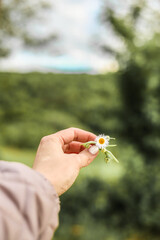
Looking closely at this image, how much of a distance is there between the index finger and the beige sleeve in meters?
0.36

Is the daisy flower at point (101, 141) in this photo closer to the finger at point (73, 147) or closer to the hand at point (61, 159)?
the hand at point (61, 159)

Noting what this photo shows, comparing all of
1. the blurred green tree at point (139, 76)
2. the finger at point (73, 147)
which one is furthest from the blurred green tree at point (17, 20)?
the finger at point (73, 147)

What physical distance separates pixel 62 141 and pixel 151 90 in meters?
4.50

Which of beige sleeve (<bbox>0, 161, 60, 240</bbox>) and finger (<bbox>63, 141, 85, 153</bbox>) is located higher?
finger (<bbox>63, 141, 85, 153</bbox>)

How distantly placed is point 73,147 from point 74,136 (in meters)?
0.05

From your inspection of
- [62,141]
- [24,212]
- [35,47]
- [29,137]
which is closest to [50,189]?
[24,212]

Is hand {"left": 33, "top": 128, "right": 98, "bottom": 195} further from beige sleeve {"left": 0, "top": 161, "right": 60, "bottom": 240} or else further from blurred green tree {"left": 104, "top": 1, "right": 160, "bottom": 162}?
blurred green tree {"left": 104, "top": 1, "right": 160, "bottom": 162}

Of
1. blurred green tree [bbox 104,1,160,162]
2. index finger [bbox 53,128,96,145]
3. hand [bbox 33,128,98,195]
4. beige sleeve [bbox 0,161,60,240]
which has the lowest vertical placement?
beige sleeve [bbox 0,161,60,240]

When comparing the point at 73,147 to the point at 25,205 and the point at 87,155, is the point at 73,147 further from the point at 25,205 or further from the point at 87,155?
the point at 25,205

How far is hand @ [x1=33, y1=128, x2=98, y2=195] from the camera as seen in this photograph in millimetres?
1031

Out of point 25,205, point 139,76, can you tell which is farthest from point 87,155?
point 139,76

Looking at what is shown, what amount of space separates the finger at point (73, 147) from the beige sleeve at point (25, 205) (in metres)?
0.43

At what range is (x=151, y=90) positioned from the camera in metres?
5.52

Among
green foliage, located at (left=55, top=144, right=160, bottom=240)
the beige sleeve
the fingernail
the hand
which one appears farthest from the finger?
green foliage, located at (left=55, top=144, right=160, bottom=240)
